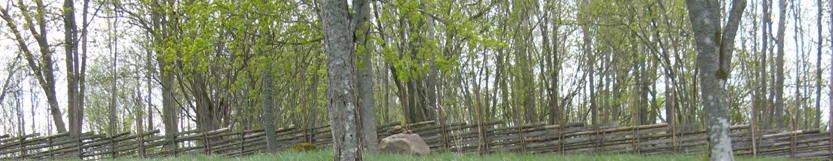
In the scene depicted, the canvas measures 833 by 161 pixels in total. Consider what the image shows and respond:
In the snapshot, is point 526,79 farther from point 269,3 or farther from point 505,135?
point 269,3

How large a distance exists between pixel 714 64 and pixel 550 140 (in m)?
4.83

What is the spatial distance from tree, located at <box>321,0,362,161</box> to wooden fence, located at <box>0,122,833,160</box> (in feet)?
13.7

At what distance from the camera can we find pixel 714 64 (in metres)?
6.35

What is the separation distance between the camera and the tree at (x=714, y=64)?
6250 mm

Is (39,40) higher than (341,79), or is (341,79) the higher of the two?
(39,40)

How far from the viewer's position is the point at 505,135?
35.7ft

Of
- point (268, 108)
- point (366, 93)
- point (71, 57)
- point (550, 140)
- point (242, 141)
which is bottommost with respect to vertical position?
point (550, 140)

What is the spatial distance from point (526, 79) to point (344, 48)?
10124 mm

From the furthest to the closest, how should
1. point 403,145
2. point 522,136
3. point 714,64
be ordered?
point 522,136, point 403,145, point 714,64

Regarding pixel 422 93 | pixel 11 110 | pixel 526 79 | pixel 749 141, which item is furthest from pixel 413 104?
pixel 11 110

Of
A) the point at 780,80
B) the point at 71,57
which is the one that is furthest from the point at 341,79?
the point at 780,80

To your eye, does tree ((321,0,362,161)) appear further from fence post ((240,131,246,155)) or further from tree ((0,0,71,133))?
tree ((0,0,71,133))

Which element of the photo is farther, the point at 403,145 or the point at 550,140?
the point at 550,140

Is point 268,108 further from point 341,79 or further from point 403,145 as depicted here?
point 341,79
